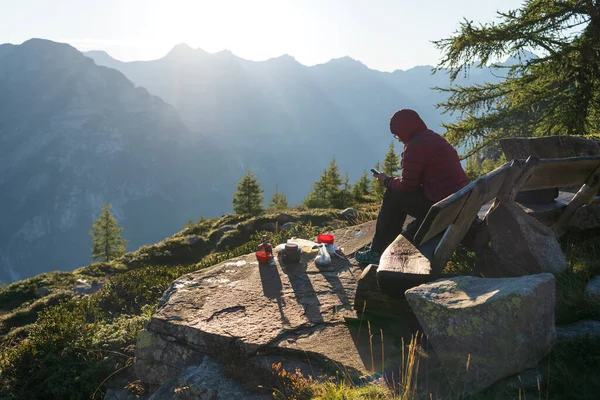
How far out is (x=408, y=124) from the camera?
5.64 metres

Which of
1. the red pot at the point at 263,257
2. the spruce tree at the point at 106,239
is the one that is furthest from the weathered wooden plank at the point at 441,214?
the spruce tree at the point at 106,239

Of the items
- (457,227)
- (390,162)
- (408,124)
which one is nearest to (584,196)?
(457,227)

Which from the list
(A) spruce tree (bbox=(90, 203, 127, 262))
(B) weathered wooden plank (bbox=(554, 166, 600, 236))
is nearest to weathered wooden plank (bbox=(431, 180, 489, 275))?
(B) weathered wooden plank (bbox=(554, 166, 600, 236))

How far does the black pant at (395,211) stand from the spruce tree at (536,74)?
895cm

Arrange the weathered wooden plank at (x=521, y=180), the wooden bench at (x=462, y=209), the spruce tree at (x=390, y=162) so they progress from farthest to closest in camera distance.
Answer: the spruce tree at (x=390, y=162)
the weathered wooden plank at (x=521, y=180)
the wooden bench at (x=462, y=209)

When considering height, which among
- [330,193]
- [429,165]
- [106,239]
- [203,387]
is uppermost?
[429,165]

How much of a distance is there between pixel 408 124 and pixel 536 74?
10.0 meters

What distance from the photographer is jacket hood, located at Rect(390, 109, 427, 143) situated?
562 centimetres

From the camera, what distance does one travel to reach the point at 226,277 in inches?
269

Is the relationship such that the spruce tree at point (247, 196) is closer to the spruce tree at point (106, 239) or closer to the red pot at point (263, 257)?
the spruce tree at point (106, 239)

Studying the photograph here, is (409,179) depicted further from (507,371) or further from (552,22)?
(552,22)

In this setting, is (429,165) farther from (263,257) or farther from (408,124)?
(263,257)

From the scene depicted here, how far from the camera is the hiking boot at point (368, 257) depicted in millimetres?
6266

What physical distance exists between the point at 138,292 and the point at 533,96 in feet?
45.6
